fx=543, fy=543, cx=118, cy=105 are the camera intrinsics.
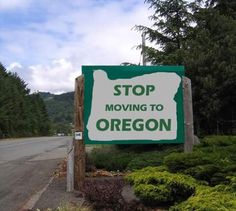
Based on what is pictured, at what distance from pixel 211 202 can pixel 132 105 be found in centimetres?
580

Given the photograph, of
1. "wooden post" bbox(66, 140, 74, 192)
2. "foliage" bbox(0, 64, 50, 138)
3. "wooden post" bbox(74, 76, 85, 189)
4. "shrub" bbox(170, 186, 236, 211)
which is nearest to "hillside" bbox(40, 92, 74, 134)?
"foliage" bbox(0, 64, 50, 138)

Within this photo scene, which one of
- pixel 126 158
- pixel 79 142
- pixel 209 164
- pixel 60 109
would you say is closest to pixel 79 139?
pixel 79 142

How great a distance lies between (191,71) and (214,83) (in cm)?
139

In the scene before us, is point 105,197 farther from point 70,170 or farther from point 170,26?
point 170,26

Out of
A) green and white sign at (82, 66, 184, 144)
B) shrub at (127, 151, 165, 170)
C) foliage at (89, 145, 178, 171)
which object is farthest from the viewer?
foliage at (89, 145, 178, 171)

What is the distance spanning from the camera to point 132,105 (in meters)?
12.3

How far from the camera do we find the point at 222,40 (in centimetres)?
2012

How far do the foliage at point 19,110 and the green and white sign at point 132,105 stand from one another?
63.4 metres

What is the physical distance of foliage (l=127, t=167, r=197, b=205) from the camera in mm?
8508

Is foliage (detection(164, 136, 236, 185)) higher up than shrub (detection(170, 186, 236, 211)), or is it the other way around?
foliage (detection(164, 136, 236, 185))

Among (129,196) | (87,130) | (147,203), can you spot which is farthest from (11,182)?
(147,203)

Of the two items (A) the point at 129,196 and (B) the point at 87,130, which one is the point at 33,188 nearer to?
(B) the point at 87,130

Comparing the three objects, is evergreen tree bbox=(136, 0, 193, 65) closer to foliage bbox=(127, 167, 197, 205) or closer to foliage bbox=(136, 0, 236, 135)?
foliage bbox=(136, 0, 236, 135)

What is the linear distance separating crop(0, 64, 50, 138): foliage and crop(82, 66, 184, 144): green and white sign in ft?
208
